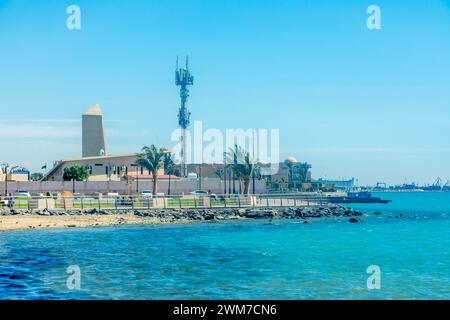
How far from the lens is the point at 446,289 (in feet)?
71.6

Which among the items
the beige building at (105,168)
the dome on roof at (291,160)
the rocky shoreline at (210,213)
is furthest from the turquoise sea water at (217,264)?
the dome on roof at (291,160)

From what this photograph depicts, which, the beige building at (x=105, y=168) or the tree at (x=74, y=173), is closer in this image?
the tree at (x=74, y=173)

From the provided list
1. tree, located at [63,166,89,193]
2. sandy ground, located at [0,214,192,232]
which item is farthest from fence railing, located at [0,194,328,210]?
tree, located at [63,166,89,193]

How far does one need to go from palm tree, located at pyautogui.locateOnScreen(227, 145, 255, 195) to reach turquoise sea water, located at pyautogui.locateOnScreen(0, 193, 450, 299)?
126 feet

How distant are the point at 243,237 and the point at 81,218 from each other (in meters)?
14.9

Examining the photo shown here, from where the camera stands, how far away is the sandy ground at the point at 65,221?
4266cm

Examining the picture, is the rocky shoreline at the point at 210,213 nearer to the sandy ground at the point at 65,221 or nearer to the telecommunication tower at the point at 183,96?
the sandy ground at the point at 65,221

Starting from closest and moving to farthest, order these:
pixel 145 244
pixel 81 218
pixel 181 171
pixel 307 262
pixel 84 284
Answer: pixel 84 284 < pixel 307 262 < pixel 145 244 < pixel 81 218 < pixel 181 171

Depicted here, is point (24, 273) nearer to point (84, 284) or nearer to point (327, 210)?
point (84, 284)

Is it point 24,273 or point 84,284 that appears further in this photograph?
point 24,273

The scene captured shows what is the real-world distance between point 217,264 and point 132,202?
1311 inches

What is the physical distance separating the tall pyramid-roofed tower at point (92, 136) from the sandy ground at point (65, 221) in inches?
2790

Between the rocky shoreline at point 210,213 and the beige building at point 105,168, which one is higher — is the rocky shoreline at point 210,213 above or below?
below

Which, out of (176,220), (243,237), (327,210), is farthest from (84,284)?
(327,210)
